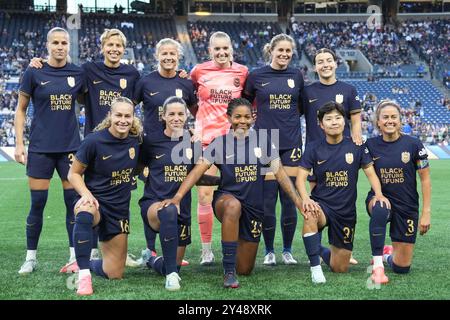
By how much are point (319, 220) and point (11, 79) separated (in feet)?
96.0

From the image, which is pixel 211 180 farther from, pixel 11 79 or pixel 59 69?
pixel 11 79

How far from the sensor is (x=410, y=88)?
3553 centimetres

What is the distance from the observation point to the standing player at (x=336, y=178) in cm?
568

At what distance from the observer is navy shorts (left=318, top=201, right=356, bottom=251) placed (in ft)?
18.6

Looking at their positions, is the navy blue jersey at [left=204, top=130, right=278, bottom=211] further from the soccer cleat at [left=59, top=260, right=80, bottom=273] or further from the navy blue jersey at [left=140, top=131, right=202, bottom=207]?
the soccer cleat at [left=59, top=260, right=80, bottom=273]

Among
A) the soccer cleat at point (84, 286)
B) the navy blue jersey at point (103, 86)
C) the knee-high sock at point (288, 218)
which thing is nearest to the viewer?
the soccer cleat at point (84, 286)

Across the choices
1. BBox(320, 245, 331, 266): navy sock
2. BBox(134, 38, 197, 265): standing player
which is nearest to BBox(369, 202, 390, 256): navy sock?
BBox(320, 245, 331, 266): navy sock

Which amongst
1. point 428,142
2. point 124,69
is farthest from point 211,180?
point 428,142

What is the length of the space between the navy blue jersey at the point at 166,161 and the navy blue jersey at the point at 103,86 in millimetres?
842

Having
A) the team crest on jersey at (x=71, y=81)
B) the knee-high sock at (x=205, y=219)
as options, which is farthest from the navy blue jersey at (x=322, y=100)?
the team crest on jersey at (x=71, y=81)

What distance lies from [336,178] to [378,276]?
3.14ft

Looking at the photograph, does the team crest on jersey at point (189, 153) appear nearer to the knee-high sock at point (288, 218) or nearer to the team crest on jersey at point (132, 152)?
the team crest on jersey at point (132, 152)

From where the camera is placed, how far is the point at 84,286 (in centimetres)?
489

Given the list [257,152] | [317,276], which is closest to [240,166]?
Answer: [257,152]
